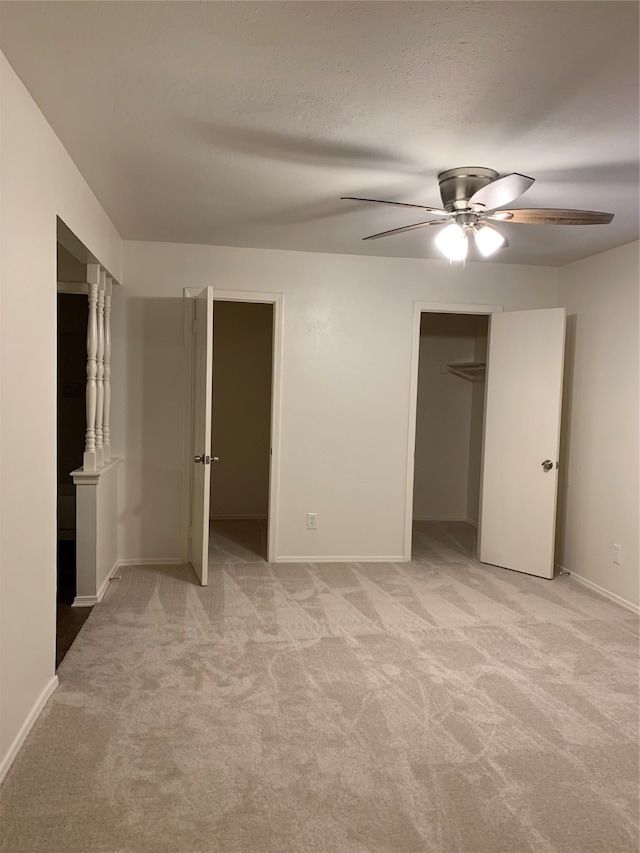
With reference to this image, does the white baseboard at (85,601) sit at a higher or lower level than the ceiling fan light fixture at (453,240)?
lower

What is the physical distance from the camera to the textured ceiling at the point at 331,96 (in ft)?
5.73

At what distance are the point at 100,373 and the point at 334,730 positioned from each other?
273 cm

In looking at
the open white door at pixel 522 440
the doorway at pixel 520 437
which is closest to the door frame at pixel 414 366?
the doorway at pixel 520 437

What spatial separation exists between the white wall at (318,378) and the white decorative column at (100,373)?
413mm

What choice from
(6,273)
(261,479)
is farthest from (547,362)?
(6,273)

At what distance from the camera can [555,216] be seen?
276 centimetres

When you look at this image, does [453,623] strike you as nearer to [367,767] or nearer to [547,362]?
[367,767]

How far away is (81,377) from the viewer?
19.6 feet

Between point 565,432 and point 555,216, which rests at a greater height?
point 555,216

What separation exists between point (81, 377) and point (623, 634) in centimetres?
Result: 497

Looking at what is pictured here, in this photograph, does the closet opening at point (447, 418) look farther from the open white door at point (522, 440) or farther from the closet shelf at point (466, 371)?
the open white door at point (522, 440)

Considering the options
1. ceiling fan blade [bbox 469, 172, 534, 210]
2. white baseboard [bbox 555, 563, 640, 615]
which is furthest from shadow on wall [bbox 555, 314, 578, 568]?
ceiling fan blade [bbox 469, 172, 534, 210]

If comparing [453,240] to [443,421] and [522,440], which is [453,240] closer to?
[522,440]

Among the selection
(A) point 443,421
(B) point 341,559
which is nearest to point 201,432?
(B) point 341,559
